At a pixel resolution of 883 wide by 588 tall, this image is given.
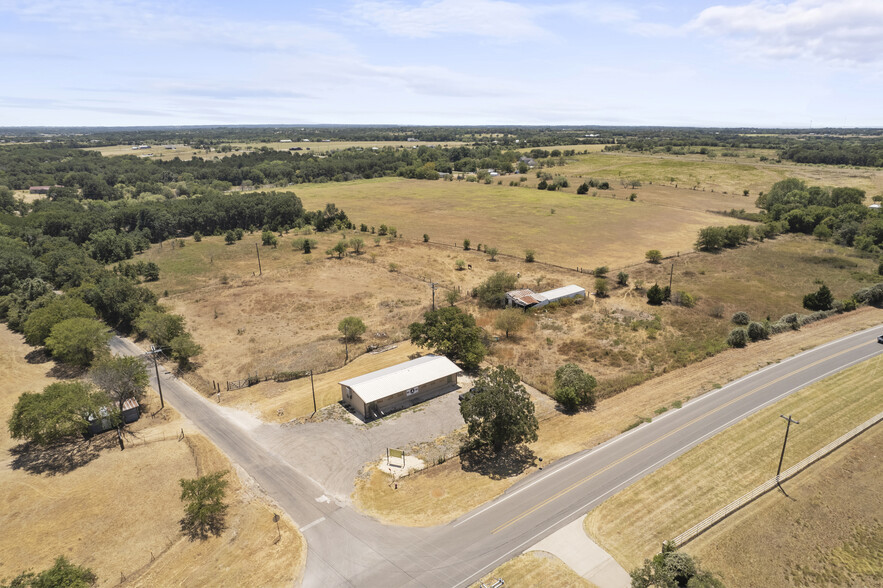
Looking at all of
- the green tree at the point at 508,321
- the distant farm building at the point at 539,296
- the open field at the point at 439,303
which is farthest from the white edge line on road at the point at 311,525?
the distant farm building at the point at 539,296

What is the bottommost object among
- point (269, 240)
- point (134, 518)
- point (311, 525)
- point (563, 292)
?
point (134, 518)

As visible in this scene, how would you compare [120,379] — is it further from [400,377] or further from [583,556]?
[583,556]

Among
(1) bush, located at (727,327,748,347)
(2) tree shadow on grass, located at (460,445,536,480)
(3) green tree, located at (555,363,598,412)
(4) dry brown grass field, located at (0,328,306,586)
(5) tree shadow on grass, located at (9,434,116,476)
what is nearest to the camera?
(4) dry brown grass field, located at (0,328,306,586)

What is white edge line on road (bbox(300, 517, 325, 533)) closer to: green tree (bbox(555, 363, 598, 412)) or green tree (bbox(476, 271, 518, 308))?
green tree (bbox(555, 363, 598, 412))

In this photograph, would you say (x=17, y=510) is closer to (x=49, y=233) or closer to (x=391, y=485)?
(x=391, y=485)

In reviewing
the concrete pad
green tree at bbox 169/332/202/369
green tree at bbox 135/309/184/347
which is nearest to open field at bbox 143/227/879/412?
green tree at bbox 169/332/202/369

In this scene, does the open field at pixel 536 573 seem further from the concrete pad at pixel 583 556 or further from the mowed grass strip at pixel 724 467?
the mowed grass strip at pixel 724 467

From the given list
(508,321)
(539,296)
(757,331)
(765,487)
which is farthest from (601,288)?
(765,487)
